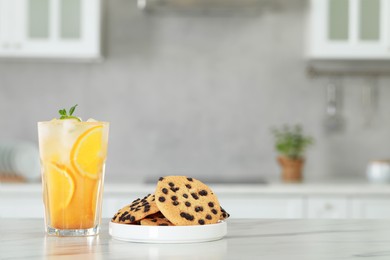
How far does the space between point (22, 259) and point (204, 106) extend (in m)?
2.81

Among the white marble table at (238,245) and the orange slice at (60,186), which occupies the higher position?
the orange slice at (60,186)

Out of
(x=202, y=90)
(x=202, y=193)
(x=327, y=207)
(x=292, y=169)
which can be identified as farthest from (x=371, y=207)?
(x=202, y=193)

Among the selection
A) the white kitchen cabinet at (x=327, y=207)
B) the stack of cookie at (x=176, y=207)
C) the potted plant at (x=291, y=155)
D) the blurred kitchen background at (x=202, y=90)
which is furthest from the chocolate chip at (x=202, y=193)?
the blurred kitchen background at (x=202, y=90)

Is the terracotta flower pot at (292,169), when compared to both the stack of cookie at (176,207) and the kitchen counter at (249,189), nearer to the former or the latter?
the kitchen counter at (249,189)

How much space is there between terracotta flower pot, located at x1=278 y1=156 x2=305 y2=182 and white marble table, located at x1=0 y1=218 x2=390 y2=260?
77.9 inches

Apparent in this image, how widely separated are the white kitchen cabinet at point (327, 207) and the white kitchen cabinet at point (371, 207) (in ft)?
0.15

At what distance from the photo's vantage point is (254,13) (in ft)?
12.4

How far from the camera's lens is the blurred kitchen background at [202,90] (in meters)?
3.76

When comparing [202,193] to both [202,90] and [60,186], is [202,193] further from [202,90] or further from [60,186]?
[202,90]

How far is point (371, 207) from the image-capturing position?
316cm

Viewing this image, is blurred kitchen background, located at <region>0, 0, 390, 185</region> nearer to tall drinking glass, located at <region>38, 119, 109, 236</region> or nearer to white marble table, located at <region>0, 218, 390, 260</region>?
white marble table, located at <region>0, 218, 390, 260</region>

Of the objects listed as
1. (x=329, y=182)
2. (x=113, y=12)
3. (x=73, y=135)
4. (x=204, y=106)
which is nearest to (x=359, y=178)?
(x=329, y=182)

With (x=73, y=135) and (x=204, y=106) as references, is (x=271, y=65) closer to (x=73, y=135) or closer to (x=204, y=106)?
(x=204, y=106)

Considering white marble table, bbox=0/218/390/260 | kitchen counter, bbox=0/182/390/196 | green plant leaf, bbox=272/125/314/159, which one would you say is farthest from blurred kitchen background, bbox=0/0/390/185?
white marble table, bbox=0/218/390/260
